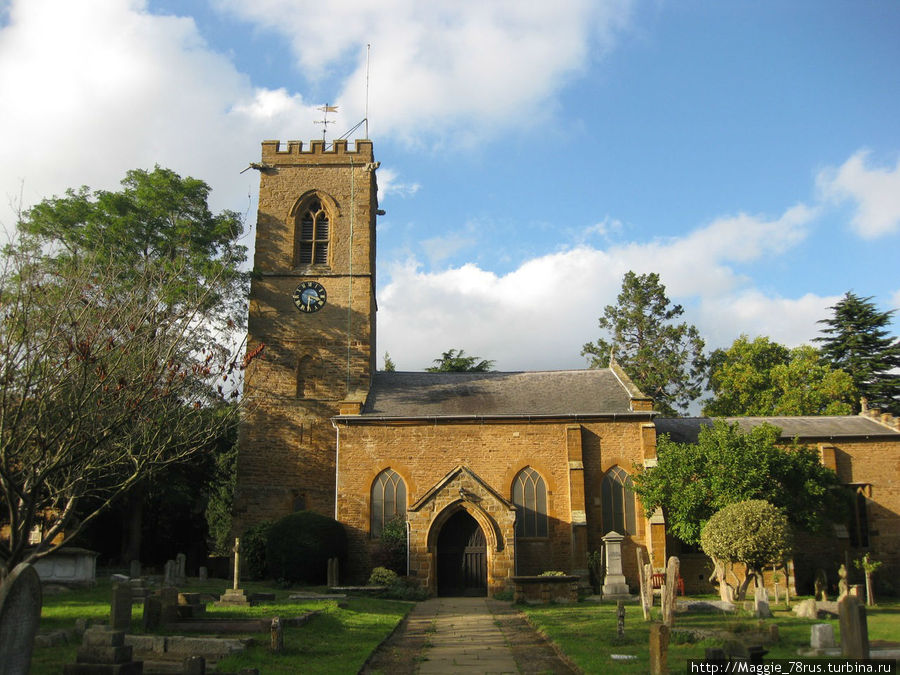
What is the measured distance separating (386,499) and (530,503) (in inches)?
223

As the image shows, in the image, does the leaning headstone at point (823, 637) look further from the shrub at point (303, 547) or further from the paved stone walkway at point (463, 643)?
the shrub at point (303, 547)

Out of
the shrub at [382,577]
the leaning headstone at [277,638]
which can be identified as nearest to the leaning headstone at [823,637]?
the leaning headstone at [277,638]

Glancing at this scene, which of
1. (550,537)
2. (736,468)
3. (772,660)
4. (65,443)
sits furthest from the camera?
(550,537)

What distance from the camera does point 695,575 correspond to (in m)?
28.8

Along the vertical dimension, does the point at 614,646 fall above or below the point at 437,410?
below

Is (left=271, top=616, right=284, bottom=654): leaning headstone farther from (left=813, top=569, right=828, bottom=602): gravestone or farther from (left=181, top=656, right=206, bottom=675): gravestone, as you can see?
(left=813, top=569, right=828, bottom=602): gravestone

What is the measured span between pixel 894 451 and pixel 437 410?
62.0 feet

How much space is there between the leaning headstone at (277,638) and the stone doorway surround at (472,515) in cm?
1391

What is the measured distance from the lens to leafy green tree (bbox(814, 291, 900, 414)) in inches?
1810

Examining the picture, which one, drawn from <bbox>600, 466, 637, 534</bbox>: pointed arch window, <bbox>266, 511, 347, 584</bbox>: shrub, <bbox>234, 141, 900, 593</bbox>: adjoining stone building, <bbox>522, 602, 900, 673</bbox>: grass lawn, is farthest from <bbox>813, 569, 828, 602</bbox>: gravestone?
<bbox>266, 511, 347, 584</bbox>: shrub

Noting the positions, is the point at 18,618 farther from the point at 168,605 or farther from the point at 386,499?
the point at 386,499

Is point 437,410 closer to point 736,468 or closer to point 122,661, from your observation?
point 736,468

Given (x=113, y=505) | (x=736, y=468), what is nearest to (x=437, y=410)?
(x=736, y=468)

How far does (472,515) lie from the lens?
27.3 m
